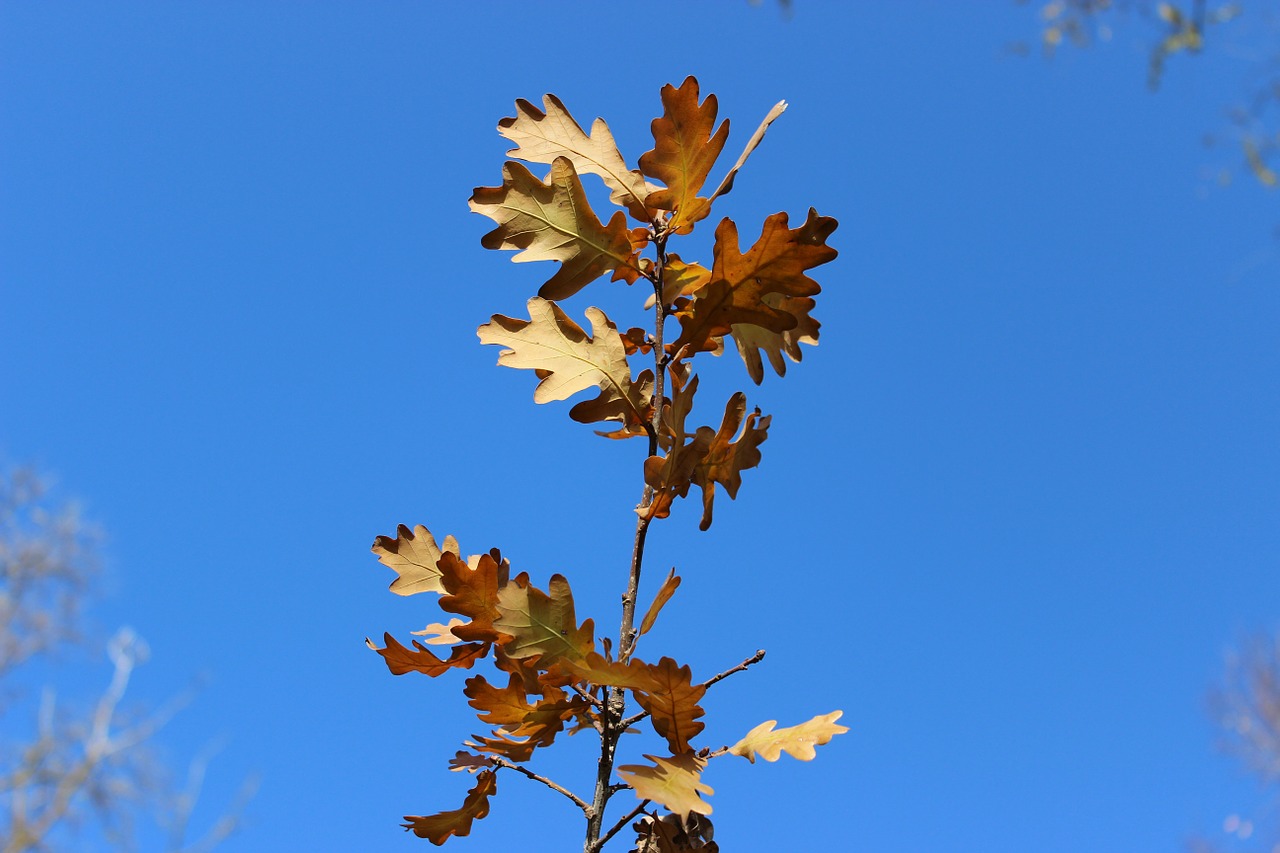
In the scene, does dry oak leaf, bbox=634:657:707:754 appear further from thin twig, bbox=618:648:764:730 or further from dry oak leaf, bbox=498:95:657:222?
dry oak leaf, bbox=498:95:657:222

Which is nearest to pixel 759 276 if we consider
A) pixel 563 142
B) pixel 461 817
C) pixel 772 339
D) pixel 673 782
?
pixel 772 339

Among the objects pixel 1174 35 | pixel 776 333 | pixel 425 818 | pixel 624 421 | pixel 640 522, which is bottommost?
pixel 425 818

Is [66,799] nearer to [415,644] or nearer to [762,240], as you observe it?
[415,644]

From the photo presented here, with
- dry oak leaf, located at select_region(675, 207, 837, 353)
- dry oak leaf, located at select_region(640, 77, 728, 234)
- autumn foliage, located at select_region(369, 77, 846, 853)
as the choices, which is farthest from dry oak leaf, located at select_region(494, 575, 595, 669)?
dry oak leaf, located at select_region(640, 77, 728, 234)

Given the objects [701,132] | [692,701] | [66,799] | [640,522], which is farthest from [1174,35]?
[66,799]

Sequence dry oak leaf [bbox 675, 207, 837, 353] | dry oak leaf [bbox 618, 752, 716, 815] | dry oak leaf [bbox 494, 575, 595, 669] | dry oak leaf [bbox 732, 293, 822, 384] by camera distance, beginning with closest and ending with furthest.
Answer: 1. dry oak leaf [bbox 618, 752, 716, 815]
2. dry oak leaf [bbox 494, 575, 595, 669]
3. dry oak leaf [bbox 675, 207, 837, 353]
4. dry oak leaf [bbox 732, 293, 822, 384]

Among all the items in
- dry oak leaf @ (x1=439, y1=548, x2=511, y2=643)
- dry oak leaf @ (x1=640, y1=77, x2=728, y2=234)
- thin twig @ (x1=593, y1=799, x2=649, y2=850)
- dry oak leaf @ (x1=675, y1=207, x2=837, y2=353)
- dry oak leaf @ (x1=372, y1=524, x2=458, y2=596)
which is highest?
dry oak leaf @ (x1=640, y1=77, x2=728, y2=234)

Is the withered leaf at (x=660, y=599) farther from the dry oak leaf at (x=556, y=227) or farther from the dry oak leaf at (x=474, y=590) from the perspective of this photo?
the dry oak leaf at (x=556, y=227)
